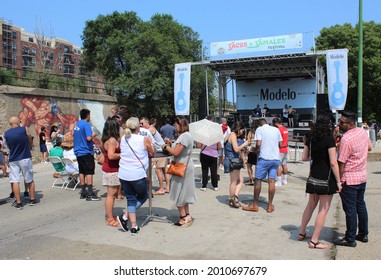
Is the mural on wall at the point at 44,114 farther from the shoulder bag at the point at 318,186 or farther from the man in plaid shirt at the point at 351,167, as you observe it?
the man in plaid shirt at the point at 351,167

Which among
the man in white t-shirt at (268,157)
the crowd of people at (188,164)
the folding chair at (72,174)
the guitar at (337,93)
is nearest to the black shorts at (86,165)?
the crowd of people at (188,164)

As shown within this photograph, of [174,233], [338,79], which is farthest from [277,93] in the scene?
[174,233]

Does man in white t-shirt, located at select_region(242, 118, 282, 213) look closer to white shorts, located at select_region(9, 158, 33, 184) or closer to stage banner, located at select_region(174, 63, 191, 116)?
white shorts, located at select_region(9, 158, 33, 184)

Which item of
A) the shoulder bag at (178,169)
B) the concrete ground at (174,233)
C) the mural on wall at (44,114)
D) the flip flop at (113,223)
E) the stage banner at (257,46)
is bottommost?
the concrete ground at (174,233)

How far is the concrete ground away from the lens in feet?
15.1

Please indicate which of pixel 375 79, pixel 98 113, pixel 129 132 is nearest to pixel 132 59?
pixel 98 113

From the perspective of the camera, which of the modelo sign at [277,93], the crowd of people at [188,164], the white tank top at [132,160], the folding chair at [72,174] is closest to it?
the crowd of people at [188,164]

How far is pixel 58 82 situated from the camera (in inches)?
954

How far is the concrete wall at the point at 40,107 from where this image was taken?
18.9 m

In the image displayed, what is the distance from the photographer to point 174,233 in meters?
5.44

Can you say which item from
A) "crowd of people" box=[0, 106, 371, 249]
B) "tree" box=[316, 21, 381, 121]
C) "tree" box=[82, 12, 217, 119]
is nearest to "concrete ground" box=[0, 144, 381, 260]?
"crowd of people" box=[0, 106, 371, 249]

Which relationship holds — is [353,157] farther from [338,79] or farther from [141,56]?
[141,56]

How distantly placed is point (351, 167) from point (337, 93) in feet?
44.1

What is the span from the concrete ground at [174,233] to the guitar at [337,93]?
32.2ft
